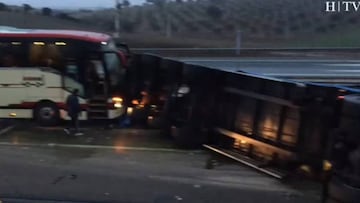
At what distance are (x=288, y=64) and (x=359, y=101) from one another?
2150 cm

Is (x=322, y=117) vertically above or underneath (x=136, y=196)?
above

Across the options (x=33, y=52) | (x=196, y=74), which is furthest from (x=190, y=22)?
(x=196, y=74)

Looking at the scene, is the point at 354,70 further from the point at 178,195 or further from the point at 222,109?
the point at 178,195

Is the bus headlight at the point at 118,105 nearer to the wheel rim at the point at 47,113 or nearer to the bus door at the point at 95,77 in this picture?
the bus door at the point at 95,77

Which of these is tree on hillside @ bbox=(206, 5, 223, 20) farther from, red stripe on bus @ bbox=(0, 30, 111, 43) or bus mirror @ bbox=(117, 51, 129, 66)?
red stripe on bus @ bbox=(0, 30, 111, 43)

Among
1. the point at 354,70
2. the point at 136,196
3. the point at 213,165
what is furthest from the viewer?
the point at 354,70

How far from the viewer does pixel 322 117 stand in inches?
404

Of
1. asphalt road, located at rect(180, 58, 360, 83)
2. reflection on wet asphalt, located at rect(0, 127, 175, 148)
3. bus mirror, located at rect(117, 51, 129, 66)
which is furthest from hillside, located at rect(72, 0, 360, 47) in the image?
reflection on wet asphalt, located at rect(0, 127, 175, 148)

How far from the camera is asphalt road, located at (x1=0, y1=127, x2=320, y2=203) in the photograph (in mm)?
9539

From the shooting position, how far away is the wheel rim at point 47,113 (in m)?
17.4

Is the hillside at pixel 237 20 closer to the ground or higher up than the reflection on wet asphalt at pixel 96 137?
higher up

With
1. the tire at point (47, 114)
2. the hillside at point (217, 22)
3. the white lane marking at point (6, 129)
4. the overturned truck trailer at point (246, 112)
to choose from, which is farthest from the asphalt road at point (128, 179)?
the hillside at point (217, 22)

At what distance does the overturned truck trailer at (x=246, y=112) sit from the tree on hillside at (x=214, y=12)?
107ft

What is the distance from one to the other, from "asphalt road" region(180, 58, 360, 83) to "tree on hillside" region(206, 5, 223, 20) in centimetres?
1934
